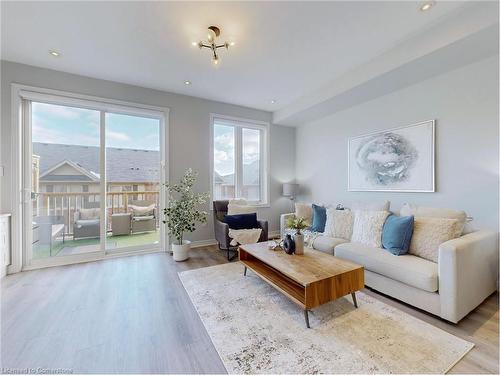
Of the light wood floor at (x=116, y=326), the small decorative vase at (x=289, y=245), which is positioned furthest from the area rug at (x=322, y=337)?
the small decorative vase at (x=289, y=245)

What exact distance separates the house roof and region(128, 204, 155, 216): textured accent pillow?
1.56ft

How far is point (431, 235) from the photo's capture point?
2203 mm

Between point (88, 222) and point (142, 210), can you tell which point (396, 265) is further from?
point (88, 222)

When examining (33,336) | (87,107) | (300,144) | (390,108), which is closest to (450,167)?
(390,108)

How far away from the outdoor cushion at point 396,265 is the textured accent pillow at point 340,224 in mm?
371

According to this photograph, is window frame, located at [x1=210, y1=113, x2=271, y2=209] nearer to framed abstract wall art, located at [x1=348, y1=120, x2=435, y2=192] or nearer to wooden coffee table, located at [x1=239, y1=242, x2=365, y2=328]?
framed abstract wall art, located at [x1=348, y1=120, x2=435, y2=192]

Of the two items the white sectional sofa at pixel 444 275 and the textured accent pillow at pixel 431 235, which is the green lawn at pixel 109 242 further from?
the textured accent pillow at pixel 431 235

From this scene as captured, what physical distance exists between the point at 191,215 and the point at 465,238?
3291 mm

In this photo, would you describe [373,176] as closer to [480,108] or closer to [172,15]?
[480,108]

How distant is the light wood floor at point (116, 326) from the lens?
4.78 feet

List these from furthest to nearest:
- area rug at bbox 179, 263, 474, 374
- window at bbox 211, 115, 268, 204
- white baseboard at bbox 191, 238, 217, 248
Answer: window at bbox 211, 115, 268, 204, white baseboard at bbox 191, 238, 217, 248, area rug at bbox 179, 263, 474, 374

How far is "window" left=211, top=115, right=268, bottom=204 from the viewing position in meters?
4.55

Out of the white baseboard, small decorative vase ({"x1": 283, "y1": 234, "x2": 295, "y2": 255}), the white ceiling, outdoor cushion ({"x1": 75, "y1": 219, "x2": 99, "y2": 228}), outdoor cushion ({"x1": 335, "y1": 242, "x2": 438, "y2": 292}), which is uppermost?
the white ceiling

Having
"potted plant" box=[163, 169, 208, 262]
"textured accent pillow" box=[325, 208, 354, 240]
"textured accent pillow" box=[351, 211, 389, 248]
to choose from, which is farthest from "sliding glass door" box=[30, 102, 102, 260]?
"textured accent pillow" box=[351, 211, 389, 248]
